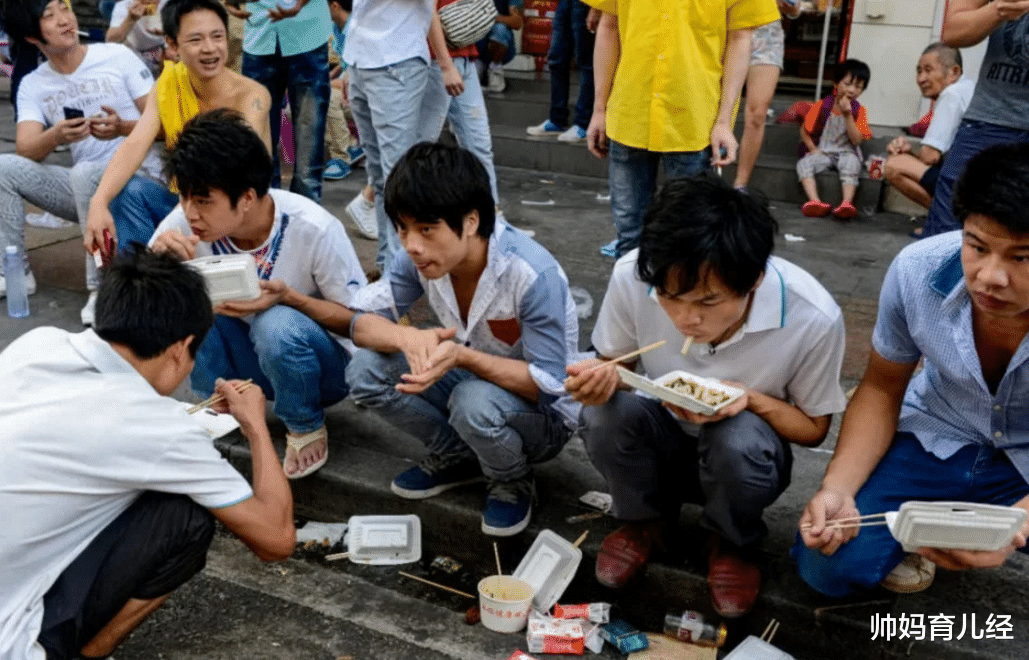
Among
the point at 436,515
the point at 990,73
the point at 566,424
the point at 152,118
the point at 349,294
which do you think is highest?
the point at 990,73

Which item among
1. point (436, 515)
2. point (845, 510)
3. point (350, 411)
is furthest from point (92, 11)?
point (845, 510)

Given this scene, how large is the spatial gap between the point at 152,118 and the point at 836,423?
2875mm

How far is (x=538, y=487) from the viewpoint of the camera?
3270mm

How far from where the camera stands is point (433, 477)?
3244 millimetres

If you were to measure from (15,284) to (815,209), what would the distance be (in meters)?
4.38

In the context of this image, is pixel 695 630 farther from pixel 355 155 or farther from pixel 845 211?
pixel 355 155

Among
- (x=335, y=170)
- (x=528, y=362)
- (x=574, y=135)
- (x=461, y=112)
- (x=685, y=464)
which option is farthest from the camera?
(x=574, y=135)

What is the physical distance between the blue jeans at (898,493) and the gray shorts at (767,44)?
11.2ft

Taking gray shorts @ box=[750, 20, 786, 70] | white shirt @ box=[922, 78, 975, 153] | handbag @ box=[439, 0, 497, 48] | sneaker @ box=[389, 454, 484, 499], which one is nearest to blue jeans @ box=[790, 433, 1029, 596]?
sneaker @ box=[389, 454, 484, 499]

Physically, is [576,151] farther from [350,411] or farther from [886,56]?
[350,411]

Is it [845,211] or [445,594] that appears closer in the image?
[445,594]

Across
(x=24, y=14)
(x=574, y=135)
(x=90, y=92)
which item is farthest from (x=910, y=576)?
(x=574, y=135)

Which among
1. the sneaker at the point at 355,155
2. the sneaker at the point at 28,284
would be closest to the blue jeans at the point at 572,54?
the sneaker at the point at 355,155

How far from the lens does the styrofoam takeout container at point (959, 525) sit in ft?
7.11
